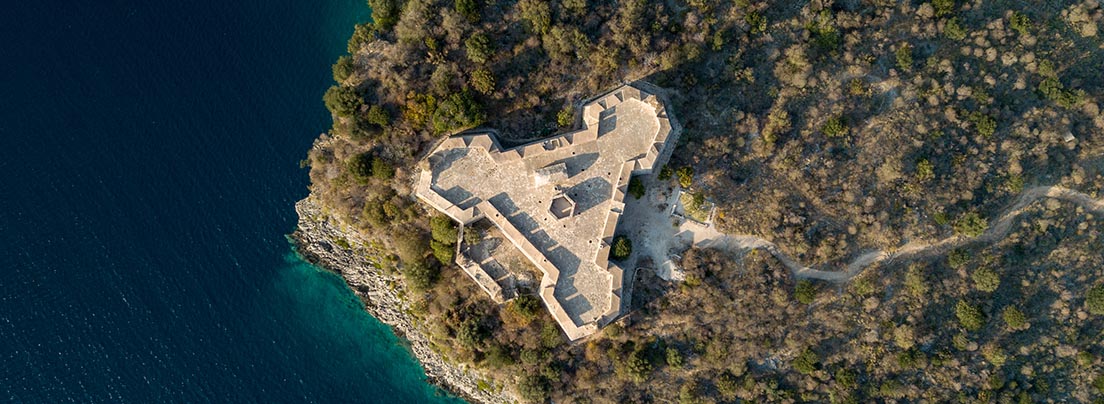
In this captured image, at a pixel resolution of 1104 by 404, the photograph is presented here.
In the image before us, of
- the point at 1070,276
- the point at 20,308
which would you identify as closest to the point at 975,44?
the point at 1070,276

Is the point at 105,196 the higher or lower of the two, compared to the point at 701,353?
higher

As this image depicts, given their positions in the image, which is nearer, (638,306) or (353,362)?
(638,306)

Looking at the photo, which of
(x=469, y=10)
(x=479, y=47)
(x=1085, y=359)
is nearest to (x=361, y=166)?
(x=479, y=47)

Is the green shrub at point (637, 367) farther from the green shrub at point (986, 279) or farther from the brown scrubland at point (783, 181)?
the green shrub at point (986, 279)

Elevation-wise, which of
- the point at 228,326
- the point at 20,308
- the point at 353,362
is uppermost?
the point at 20,308

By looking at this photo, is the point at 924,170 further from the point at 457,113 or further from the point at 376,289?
the point at 376,289

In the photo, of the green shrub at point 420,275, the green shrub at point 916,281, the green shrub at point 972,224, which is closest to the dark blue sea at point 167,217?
the green shrub at point 420,275

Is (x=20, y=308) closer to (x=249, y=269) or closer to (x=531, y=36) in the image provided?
(x=249, y=269)

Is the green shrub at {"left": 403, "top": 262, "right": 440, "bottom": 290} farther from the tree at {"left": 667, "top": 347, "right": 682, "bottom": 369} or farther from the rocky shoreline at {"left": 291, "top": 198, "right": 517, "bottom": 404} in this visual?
the tree at {"left": 667, "top": 347, "right": 682, "bottom": 369}
